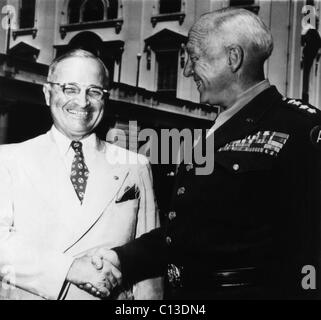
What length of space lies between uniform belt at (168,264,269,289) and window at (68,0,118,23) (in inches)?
55.5

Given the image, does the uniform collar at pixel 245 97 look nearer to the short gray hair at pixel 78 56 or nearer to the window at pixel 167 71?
the window at pixel 167 71

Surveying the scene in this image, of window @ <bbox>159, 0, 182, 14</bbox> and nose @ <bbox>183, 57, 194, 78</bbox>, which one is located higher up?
window @ <bbox>159, 0, 182, 14</bbox>

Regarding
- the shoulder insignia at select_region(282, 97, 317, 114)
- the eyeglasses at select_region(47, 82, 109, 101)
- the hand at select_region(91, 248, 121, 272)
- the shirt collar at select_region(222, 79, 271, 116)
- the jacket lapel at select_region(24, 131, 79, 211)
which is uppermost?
the eyeglasses at select_region(47, 82, 109, 101)

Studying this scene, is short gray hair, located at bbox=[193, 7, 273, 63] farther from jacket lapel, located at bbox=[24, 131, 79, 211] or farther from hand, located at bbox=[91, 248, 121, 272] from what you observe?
hand, located at bbox=[91, 248, 121, 272]

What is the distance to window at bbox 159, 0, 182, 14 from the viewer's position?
273cm

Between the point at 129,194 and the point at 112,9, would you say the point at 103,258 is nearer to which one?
the point at 129,194

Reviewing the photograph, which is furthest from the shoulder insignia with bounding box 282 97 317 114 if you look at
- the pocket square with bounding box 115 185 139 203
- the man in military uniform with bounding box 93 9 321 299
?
the pocket square with bounding box 115 185 139 203

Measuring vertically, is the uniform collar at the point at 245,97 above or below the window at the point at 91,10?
below

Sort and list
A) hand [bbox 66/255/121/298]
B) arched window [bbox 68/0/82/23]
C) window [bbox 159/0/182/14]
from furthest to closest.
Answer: arched window [bbox 68/0/82/23]
window [bbox 159/0/182/14]
hand [bbox 66/255/121/298]

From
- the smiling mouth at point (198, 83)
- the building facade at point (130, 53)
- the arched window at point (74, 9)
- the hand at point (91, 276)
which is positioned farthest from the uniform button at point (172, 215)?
the arched window at point (74, 9)

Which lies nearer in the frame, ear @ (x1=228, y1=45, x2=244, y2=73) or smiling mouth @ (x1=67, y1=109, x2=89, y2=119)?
ear @ (x1=228, y1=45, x2=244, y2=73)

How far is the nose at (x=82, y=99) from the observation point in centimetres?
259

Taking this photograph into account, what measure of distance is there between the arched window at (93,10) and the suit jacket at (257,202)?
39.7 inches
